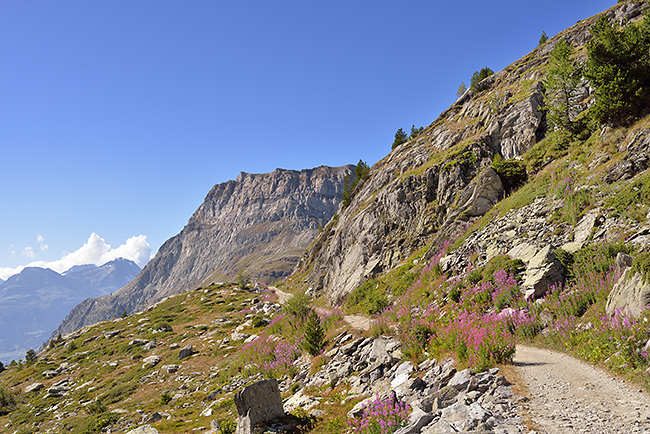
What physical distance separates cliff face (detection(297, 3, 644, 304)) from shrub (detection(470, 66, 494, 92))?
8.37 meters

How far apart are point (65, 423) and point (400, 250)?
3645cm

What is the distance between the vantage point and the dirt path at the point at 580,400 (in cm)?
565

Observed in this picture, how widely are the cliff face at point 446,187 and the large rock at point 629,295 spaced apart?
19.3 m

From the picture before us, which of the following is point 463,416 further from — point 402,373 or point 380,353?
point 380,353

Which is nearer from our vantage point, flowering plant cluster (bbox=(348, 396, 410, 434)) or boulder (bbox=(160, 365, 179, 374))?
flowering plant cluster (bbox=(348, 396, 410, 434))

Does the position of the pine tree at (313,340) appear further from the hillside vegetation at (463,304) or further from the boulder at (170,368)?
the boulder at (170,368)

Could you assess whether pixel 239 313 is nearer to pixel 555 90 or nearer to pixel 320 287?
pixel 320 287

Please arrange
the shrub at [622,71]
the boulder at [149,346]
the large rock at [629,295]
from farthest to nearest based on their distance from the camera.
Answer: the boulder at [149,346] → the shrub at [622,71] → the large rock at [629,295]

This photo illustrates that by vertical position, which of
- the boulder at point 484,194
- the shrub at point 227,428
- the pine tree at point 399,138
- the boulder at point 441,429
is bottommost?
the shrub at point 227,428

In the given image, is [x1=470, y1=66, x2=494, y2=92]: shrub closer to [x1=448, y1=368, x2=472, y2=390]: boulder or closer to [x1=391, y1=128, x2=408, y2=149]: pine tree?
[x1=391, y1=128, x2=408, y2=149]: pine tree

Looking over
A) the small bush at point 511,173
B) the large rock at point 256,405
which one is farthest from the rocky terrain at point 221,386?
the small bush at point 511,173

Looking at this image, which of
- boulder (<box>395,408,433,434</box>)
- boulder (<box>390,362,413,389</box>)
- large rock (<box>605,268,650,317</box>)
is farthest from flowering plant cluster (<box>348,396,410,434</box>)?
large rock (<box>605,268,650,317</box>)

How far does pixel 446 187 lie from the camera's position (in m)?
40.8

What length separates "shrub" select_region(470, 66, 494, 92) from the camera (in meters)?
69.2
